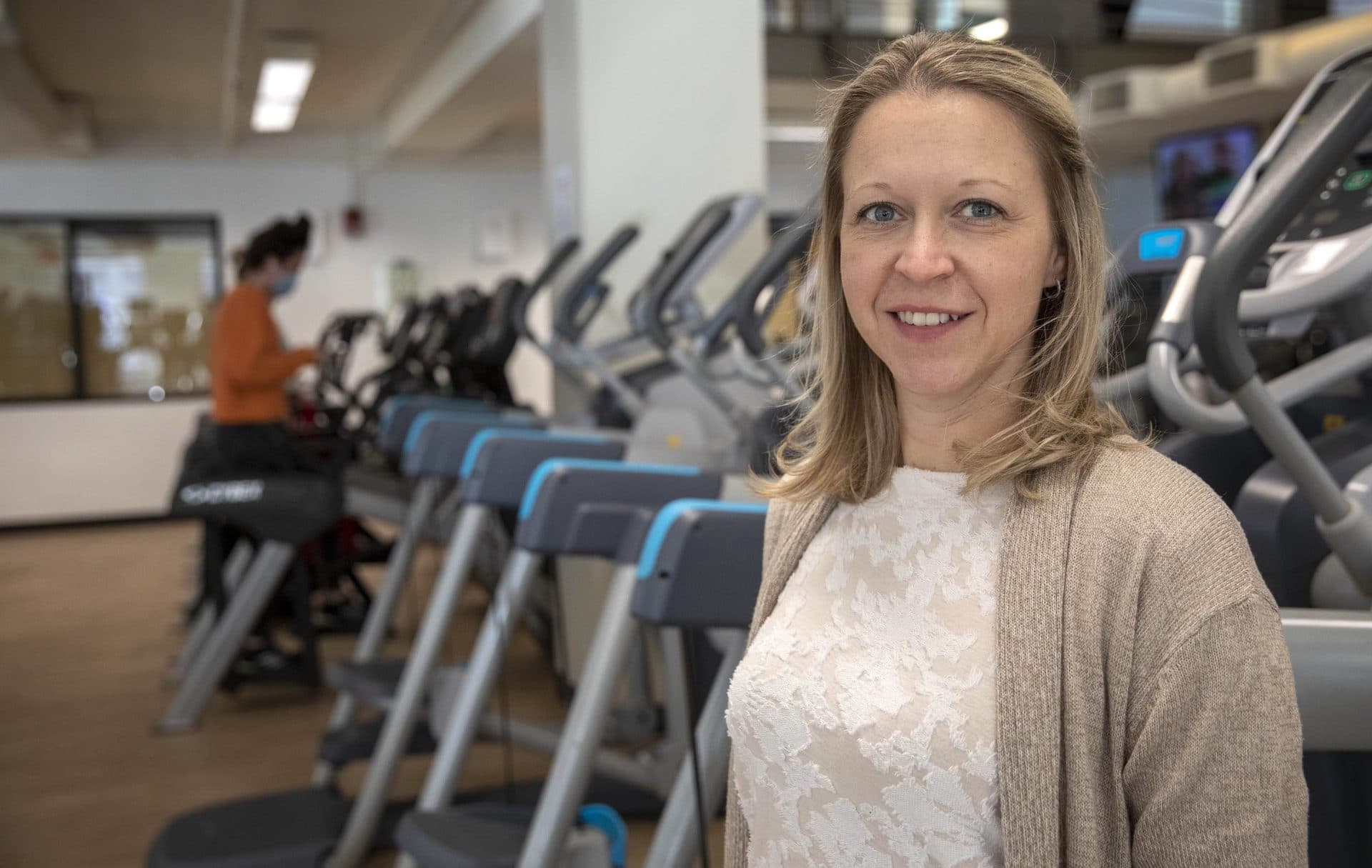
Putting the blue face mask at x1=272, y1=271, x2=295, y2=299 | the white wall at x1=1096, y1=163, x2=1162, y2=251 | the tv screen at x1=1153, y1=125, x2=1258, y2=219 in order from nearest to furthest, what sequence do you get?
the blue face mask at x1=272, y1=271, x2=295, y2=299 < the tv screen at x1=1153, y1=125, x2=1258, y2=219 < the white wall at x1=1096, y1=163, x2=1162, y2=251

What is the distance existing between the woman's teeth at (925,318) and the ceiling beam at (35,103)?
16.8ft

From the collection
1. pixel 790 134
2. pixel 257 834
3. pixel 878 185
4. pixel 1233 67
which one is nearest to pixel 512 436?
pixel 257 834

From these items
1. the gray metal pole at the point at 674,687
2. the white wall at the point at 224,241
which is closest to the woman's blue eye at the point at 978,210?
the gray metal pole at the point at 674,687

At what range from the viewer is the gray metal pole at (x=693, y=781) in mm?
1823

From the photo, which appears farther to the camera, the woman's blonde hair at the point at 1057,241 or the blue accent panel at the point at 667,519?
the blue accent panel at the point at 667,519

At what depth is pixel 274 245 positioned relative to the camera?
4.92 meters

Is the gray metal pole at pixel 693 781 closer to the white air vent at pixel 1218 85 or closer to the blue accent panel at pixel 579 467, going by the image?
the blue accent panel at pixel 579 467

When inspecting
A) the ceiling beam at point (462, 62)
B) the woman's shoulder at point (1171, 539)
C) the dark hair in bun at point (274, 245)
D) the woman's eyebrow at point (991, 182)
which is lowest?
the woman's shoulder at point (1171, 539)

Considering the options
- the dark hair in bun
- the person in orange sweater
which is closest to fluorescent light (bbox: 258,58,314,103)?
the dark hair in bun

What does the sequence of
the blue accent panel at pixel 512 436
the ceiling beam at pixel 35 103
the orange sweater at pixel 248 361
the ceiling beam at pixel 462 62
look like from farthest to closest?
the ceiling beam at pixel 35 103
the ceiling beam at pixel 462 62
the orange sweater at pixel 248 361
the blue accent panel at pixel 512 436

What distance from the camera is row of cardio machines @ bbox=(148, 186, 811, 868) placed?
185 centimetres

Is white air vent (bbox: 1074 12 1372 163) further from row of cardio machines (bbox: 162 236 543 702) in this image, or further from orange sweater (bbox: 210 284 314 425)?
orange sweater (bbox: 210 284 314 425)

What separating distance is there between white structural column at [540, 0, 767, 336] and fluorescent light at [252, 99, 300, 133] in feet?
14.9

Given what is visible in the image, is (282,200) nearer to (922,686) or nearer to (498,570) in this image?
(498,570)
